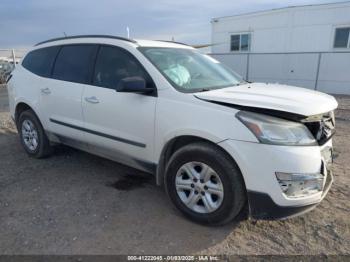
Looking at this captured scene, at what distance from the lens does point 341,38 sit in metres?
15.3

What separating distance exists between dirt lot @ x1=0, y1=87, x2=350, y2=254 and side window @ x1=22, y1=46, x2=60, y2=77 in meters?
1.53

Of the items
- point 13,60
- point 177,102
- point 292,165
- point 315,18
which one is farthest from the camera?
point 13,60

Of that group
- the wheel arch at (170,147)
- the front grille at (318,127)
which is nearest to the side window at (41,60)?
the wheel arch at (170,147)

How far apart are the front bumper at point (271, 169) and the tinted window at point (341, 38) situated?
1489 centimetres

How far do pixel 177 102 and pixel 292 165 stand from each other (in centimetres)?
124

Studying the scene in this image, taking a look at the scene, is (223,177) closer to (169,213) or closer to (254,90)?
(169,213)

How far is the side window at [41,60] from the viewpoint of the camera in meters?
4.70

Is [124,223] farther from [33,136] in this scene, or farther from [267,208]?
[33,136]

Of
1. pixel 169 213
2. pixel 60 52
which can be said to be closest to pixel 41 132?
pixel 60 52

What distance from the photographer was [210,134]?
9.49 ft

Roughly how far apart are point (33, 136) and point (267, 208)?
12.7 ft

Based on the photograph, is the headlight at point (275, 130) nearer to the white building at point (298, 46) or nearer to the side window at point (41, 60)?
the side window at point (41, 60)

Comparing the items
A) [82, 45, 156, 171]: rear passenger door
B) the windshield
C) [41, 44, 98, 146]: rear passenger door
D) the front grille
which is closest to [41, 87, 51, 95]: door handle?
[41, 44, 98, 146]: rear passenger door

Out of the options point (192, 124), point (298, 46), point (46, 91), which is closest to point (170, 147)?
point (192, 124)
